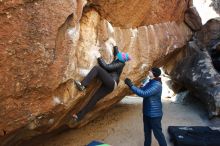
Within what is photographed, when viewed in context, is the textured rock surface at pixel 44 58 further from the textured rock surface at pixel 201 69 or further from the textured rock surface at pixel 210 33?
the textured rock surface at pixel 210 33

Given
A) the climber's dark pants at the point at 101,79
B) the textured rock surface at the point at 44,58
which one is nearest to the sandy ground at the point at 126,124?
the textured rock surface at the point at 44,58

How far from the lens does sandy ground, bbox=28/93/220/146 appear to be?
29.5 feet

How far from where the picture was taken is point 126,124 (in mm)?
9992

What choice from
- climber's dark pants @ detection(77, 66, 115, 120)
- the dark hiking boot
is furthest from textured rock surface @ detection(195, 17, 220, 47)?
the dark hiking boot

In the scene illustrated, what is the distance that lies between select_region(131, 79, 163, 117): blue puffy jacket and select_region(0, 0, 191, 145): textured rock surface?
1.02 m

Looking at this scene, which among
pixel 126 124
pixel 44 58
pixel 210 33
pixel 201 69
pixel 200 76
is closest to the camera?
pixel 44 58

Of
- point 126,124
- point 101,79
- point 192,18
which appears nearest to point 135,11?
point 101,79

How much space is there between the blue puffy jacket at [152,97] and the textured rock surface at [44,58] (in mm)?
1023

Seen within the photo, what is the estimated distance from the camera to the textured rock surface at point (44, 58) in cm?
531

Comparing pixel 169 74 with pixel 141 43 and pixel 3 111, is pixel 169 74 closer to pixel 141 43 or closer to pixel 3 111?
pixel 141 43

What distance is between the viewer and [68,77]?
20.8 ft

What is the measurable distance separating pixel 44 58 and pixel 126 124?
15.9 feet

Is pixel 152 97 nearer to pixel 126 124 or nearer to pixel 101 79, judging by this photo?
pixel 101 79

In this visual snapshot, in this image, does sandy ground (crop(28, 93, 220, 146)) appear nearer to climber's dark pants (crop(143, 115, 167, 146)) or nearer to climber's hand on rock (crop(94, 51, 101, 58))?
climber's dark pants (crop(143, 115, 167, 146))
